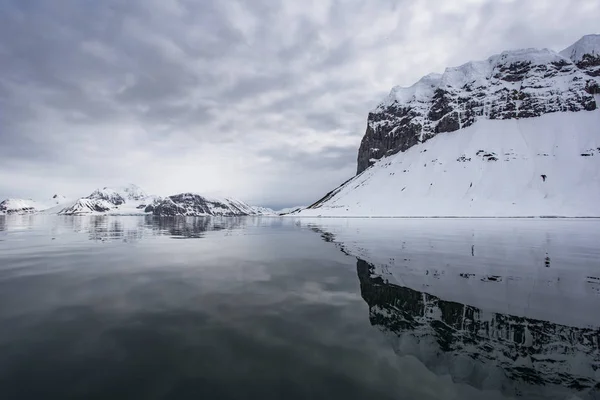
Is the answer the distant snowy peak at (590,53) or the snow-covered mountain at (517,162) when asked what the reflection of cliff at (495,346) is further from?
the distant snowy peak at (590,53)

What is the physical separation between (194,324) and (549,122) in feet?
768

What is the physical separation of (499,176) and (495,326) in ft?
585

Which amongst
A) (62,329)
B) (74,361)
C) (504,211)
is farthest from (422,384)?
(504,211)

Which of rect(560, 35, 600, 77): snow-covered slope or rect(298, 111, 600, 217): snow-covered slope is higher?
rect(560, 35, 600, 77): snow-covered slope

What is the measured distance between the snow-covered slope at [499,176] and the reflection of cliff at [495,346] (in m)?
139

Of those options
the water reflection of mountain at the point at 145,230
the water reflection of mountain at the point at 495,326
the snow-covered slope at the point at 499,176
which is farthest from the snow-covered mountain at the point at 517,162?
the water reflection of mountain at the point at 495,326

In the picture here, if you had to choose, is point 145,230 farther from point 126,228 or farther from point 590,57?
point 590,57

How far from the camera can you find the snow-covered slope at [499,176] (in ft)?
439

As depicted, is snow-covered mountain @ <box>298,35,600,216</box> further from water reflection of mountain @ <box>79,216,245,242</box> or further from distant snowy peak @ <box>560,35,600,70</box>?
water reflection of mountain @ <box>79,216,245,242</box>

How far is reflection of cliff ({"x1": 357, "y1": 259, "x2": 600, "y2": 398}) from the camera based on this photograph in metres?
5.62

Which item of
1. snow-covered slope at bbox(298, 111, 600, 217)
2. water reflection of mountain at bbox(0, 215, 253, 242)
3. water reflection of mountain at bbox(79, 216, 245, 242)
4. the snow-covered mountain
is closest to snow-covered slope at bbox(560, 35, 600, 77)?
the snow-covered mountain

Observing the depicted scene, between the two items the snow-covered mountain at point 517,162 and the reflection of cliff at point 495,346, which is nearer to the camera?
the reflection of cliff at point 495,346

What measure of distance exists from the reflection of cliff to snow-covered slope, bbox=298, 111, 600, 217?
139m

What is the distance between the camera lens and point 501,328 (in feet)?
26.1
